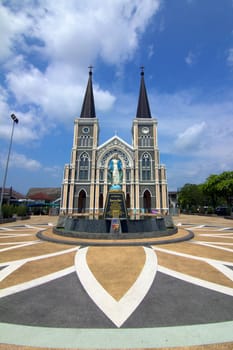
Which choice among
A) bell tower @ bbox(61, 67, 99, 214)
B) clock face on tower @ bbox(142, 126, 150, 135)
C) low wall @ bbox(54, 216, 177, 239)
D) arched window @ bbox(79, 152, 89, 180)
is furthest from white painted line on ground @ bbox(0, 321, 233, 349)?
clock face on tower @ bbox(142, 126, 150, 135)

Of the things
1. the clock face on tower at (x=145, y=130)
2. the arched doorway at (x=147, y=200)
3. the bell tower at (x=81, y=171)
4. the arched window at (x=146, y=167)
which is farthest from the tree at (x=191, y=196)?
the bell tower at (x=81, y=171)

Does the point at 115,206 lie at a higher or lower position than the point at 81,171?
lower

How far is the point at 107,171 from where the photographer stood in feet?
119

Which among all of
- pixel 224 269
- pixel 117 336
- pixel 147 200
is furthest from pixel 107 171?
pixel 117 336

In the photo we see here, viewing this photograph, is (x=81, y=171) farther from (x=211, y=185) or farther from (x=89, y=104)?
(x=211, y=185)

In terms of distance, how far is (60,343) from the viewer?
224 cm

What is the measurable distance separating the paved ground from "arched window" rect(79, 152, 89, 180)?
100 ft

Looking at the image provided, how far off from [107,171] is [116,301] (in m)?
33.3

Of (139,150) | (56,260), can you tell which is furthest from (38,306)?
(139,150)

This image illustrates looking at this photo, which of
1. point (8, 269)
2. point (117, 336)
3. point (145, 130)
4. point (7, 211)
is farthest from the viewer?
point (145, 130)

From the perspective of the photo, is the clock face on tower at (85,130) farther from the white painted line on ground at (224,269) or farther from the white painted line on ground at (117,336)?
the white painted line on ground at (117,336)

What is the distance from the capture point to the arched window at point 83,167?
3619 cm

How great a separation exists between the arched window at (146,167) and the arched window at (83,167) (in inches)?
494

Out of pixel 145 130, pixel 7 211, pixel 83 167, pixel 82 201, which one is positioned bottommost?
pixel 7 211
